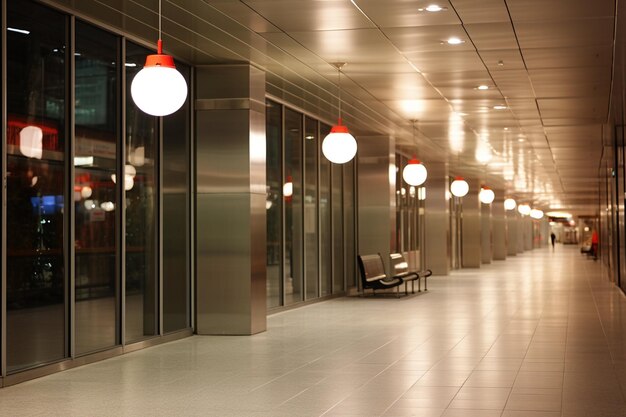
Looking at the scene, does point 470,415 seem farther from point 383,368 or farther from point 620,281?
point 620,281

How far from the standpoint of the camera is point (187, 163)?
1278 cm

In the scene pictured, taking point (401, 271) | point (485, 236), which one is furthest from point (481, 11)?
point (485, 236)

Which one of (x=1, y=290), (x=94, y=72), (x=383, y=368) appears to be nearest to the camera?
(x=1, y=290)

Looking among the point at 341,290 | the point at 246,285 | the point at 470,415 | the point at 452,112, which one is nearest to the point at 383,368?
the point at 470,415

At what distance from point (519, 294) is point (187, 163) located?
34.6ft

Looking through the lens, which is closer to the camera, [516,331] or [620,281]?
[516,331]

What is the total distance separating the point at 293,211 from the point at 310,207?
113 cm

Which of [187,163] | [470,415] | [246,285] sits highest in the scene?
[187,163]

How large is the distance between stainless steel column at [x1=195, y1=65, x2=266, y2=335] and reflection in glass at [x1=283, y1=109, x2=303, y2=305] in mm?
4729

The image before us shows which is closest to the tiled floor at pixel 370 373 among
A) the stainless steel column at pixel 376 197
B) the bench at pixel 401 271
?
the bench at pixel 401 271

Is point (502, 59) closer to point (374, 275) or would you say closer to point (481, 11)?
point (481, 11)

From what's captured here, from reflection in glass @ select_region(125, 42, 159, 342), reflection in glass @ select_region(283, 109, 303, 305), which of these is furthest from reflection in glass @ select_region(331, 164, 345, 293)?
reflection in glass @ select_region(125, 42, 159, 342)

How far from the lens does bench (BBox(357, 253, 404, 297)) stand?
758 inches

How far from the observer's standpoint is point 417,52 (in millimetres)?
11891
